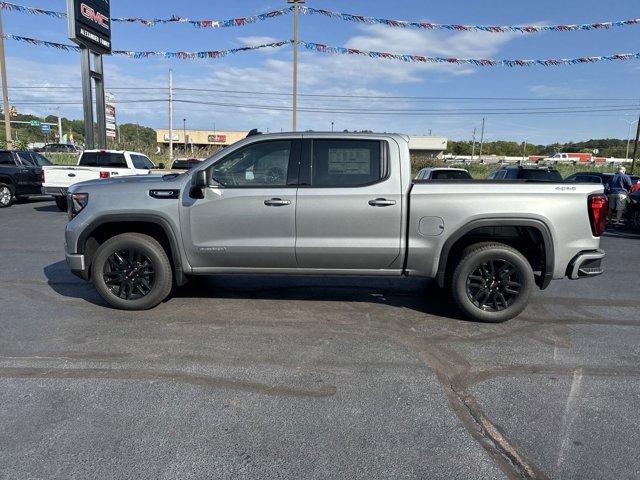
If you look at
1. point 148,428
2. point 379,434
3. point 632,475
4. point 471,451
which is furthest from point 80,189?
point 632,475

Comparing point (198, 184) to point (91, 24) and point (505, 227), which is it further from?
point (91, 24)

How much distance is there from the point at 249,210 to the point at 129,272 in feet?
5.05

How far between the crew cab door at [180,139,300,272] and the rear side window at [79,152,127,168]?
1037 cm

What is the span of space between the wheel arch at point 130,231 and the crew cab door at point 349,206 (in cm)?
135

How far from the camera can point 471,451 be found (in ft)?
9.49

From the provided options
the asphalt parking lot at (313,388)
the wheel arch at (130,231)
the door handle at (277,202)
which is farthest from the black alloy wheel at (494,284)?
the wheel arch at (130,231)

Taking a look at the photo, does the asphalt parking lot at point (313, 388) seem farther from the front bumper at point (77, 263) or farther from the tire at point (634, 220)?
the tire at point (634, 220)

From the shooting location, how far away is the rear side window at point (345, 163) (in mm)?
5082

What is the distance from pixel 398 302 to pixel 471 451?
3063mm

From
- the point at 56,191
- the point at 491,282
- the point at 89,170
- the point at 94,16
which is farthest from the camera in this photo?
the point at 94,16

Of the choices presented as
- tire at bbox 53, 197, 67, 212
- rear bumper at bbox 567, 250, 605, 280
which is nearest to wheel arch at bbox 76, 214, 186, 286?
rear bumper at bbox 567, 250, 605, 280

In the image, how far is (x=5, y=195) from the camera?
51.8ft

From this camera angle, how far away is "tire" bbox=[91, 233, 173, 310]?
5.26 m

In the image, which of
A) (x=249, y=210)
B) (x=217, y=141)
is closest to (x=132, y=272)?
(x=249, y=210)
